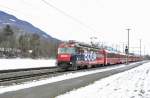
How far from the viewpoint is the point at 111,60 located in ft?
238

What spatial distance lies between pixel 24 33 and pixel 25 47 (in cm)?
1109

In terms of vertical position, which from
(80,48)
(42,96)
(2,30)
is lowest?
(42,96)

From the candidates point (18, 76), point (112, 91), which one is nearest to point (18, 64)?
point (18, 76)

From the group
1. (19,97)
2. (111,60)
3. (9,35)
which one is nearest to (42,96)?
(19,97)

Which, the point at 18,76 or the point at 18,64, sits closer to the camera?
the point at 18,76

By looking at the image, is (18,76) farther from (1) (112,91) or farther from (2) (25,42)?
(2) (25,42)

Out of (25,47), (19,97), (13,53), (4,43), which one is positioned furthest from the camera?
(25,47)

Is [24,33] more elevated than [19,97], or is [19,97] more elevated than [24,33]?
[24,33]

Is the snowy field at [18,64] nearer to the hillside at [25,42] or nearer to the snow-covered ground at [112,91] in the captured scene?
the snow-covered ground at [112,91]

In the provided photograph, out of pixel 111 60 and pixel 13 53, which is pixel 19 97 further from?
pixel 13 53

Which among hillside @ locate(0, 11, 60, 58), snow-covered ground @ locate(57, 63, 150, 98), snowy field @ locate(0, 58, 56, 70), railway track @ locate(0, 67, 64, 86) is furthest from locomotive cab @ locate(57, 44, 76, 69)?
hillside @ locate(0, 11, 60, 58)

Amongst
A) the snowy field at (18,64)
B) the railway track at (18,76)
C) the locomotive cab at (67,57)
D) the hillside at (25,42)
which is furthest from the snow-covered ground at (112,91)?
the hillside at (25,42)

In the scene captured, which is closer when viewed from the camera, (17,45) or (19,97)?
(19,97)

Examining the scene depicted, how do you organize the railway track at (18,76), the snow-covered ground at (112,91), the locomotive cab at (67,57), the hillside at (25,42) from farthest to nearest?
the hillside at (25,42)
the locomotive cab at (67,57)
the railway track at (18,76)
the snow-covered ground at (112,91)
